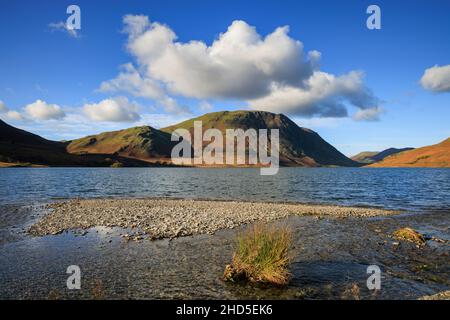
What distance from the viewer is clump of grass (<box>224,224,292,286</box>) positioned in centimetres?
1409

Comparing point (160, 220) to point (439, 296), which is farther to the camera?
point (160, 220)

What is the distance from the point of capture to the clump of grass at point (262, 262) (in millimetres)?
Result: 14086

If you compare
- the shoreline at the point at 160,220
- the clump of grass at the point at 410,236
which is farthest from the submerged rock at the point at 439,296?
the shoreline at the point at 160,220

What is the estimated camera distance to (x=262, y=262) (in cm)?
1435

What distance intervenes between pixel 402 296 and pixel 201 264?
9.55 metres

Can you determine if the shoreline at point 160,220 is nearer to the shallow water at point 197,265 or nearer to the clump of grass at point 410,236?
the shallow water at point 197,265

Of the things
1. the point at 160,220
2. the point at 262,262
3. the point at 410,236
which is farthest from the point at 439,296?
the point at 160,220

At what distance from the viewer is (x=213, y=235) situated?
23703mm

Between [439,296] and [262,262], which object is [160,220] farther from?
[439,296]

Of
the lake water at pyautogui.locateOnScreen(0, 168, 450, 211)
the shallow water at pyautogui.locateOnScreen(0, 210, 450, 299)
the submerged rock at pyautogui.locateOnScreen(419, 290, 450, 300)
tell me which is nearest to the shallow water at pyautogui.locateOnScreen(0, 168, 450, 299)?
the shallow water at pyautogui.locateOnScreen(0, 210, 450, 299)
